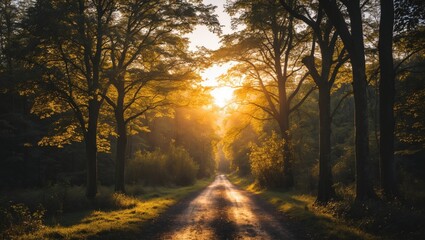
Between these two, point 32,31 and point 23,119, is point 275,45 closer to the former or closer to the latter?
point 32,31

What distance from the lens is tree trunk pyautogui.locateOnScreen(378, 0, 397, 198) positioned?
47.4 ft

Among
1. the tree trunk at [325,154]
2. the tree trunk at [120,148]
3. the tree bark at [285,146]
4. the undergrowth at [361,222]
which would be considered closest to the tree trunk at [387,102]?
the undergrowth at [361,222]

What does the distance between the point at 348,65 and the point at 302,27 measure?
4889 millimetres

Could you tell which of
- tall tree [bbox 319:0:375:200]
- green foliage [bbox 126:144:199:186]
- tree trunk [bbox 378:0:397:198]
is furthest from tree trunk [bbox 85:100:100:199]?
green foliage [bbox 126:144:199:186]

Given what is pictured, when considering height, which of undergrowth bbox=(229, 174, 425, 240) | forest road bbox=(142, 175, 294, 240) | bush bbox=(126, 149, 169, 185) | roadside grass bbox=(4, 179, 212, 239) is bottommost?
forest road bbox=(142, 175, 294, 240)

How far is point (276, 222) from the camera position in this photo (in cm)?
1352

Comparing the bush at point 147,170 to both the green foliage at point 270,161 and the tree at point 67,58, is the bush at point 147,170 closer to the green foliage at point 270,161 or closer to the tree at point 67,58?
the green foliage at point 270,161

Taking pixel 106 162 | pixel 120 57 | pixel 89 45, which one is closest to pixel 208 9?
pixel 120 57

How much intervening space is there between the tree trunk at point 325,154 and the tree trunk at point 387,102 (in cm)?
259

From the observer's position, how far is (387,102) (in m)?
14.7

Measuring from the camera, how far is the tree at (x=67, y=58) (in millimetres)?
17125

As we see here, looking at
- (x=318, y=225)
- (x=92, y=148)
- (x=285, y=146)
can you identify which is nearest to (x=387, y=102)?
(x=318, y=225)

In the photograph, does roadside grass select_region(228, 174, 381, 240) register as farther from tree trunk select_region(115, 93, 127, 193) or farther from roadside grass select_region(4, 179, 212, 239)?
tree trunk select_region(115, 93, 127, 193)

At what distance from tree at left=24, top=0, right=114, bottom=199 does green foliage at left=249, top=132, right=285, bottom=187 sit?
13.7 meters
